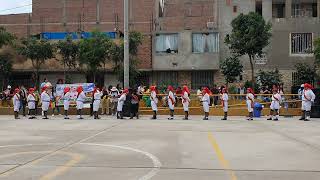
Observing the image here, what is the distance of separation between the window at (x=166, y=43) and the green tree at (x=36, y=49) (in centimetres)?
815

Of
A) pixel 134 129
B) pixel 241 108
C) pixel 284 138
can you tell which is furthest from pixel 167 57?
pixel 284 138

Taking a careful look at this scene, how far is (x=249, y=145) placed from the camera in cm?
1427

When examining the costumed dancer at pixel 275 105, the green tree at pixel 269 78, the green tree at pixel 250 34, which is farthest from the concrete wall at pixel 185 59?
the costumed dancer at pixel 275 105

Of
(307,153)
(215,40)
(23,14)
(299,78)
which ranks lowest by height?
(307,153)

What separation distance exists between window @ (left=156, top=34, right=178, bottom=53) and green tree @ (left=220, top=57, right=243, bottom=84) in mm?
4522

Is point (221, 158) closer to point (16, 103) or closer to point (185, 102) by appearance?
point (185, 102)

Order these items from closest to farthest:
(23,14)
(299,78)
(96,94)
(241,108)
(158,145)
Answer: (158,145)
(96,94)
(241,108)
(299,78)
(23,14)

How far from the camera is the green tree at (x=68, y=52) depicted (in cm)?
3856

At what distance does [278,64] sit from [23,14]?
23.9m

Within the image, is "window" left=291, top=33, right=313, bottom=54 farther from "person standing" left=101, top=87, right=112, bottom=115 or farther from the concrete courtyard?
the concrete courtyard

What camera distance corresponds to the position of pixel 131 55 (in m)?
38.4

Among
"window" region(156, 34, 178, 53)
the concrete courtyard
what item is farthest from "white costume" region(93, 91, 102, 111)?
"window" region(156, 34, 178, 53)

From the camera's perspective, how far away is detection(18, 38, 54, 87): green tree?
38.4 m

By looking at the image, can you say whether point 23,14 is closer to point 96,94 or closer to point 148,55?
point 148,55
